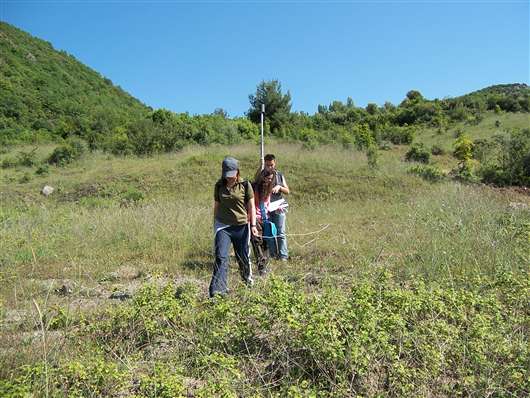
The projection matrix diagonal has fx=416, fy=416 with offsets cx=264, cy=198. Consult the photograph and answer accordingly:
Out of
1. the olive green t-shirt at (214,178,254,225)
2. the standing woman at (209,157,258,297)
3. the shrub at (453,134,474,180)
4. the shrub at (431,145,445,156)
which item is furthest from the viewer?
the shrub at (431,145,445,156)

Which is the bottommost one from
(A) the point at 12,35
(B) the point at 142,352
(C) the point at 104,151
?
(B) the point at 142,352

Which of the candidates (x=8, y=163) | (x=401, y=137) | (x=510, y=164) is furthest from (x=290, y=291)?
(x=401, y=137)

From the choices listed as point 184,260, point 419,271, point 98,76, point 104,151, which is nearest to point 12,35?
point 98,76

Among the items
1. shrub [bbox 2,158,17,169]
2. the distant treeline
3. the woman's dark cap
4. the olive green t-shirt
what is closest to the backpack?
the olive green t-shirt

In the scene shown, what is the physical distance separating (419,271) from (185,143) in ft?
52.2

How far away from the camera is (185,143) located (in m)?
19.2

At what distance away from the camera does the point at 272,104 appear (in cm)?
2573

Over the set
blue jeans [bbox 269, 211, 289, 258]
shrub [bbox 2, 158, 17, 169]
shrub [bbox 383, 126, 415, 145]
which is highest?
shrub [bbox 383, 126, 415, 145]

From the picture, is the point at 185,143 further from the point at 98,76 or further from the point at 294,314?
the point at 98,76

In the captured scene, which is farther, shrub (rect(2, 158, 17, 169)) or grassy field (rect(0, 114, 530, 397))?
shrub (rect(2, 158, 17, 169))

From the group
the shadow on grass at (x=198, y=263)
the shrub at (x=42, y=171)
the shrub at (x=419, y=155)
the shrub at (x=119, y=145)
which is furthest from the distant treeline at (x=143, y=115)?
the shadow on grass at (x=198, y=263)

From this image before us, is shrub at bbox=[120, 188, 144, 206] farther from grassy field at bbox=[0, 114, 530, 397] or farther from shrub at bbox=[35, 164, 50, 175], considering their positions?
shrub at bbox=[35, 164, 50, 175]

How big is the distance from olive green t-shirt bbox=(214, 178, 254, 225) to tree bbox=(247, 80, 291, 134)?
20968 mm

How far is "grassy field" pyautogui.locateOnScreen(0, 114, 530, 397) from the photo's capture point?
2717 millimetres
